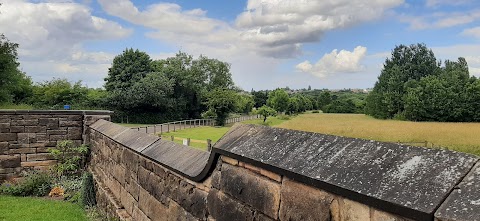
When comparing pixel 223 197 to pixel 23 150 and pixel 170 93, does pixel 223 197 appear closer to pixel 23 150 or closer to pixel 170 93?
pixel 23 150

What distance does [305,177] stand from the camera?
7.00 ft

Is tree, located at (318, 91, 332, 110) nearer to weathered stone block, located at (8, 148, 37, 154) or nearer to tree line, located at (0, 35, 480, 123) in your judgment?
tree line, located at (0, 35, 480, 123)

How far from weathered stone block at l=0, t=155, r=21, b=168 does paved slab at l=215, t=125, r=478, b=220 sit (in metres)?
9.99

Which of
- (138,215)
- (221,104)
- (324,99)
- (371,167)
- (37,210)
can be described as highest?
(324,99)

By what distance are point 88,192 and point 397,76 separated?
84.8 m

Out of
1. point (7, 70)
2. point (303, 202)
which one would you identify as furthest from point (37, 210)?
point (7, 70)

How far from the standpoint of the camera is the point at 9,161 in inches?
417

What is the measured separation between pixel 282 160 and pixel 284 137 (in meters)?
0.29

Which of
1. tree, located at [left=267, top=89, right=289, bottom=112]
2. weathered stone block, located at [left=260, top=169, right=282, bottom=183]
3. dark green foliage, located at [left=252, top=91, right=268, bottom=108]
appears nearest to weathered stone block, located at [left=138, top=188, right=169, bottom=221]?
weathered stone block, located at [left=260, top=169, right=282, bottom=183]

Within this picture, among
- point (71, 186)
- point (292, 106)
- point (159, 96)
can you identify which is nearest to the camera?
point (71, 186)

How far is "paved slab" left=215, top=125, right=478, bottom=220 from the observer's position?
159cm

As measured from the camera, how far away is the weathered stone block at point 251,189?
248 cm

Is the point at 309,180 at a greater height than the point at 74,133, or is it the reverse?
the point at 309,180

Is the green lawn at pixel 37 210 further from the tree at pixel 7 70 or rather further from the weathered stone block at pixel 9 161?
the tree at pixel 7 70
